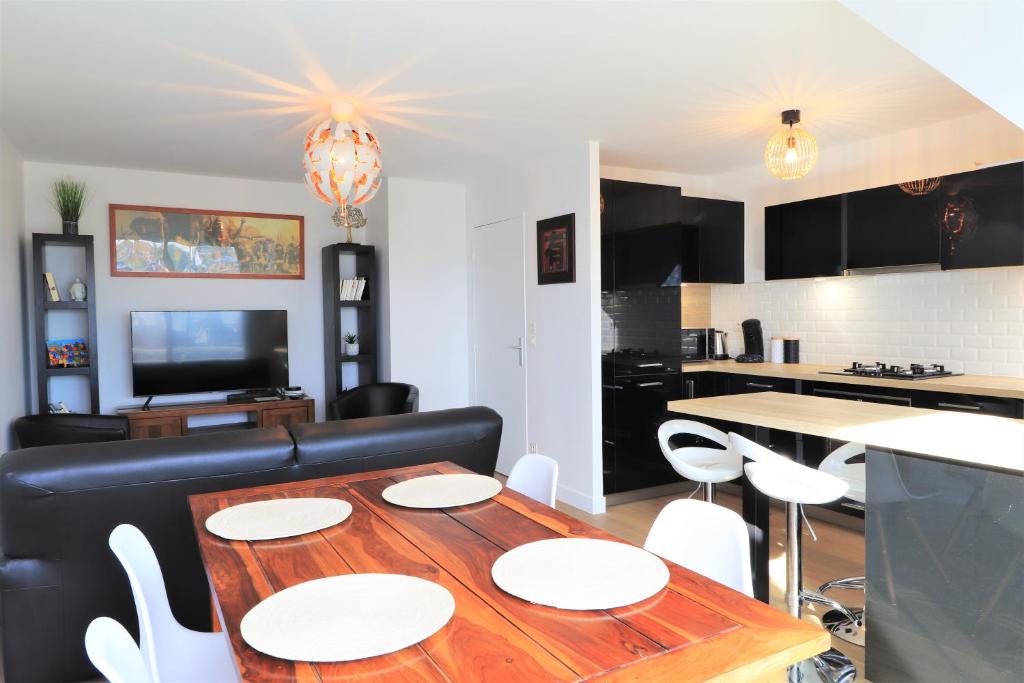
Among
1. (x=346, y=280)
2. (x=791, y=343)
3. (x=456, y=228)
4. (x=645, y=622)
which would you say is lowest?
(x=645, y=622)

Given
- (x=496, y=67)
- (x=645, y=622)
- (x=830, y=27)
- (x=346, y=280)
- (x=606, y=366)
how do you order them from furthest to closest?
(x=346, y=280) → (x=606, y=366) → (x=496, y=67) → (x=830, y=27) → (x=645, y=622)

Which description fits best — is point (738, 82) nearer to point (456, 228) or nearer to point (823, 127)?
point (823, 127)

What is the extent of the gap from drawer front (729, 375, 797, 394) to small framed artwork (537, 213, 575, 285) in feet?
4.83

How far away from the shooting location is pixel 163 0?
2.49 m

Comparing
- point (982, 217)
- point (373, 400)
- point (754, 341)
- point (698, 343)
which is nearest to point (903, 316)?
point (982, 217)

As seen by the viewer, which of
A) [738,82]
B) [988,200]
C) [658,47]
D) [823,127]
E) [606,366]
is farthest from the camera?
[606,366]

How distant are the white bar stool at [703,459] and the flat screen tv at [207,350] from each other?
3819mm

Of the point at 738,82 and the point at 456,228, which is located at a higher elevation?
the point at 738,82

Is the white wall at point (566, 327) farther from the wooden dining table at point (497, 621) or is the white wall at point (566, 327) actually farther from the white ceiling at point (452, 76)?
the wooden dining table at point (497, 621)

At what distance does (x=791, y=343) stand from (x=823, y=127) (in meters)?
1.67

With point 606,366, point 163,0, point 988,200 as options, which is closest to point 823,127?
point 988,200

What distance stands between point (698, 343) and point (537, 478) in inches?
143

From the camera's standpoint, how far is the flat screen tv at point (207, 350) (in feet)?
17.3

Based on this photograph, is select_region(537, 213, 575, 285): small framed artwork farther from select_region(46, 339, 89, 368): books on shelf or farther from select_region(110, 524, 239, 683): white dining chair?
select_region(46, 339, 89, 368): books on shelf
